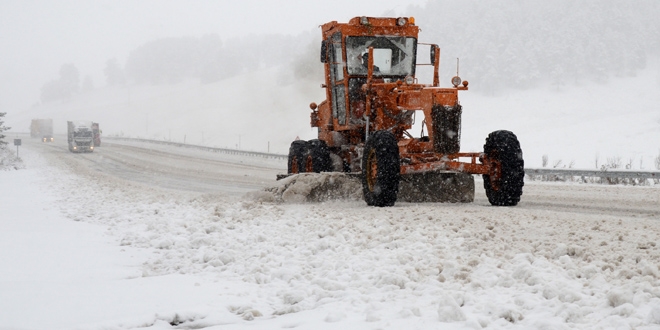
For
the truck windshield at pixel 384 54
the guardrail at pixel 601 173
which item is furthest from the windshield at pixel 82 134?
the truck windshield at pixel 384 54

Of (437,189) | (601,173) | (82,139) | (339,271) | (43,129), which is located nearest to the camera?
(339,271)

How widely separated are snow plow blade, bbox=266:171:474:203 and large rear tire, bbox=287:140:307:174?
184cm

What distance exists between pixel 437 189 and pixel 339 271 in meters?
5.44

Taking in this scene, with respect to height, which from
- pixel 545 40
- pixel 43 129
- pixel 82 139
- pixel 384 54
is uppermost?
pixel 545 40

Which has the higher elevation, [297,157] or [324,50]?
[324,50]

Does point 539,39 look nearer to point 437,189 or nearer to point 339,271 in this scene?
point 437,189

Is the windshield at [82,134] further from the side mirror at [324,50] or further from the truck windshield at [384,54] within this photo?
the truck windshield at [384,54]

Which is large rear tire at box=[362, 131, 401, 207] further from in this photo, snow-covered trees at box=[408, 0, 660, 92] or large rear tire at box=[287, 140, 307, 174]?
snow-covered trees at box=[408, 0, 660, 92]

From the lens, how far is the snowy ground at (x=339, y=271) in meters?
3.97

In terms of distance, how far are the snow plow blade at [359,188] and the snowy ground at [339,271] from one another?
1610 millimetres

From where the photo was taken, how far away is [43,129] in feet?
227

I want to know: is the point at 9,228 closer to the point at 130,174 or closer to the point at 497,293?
the point at 497,293

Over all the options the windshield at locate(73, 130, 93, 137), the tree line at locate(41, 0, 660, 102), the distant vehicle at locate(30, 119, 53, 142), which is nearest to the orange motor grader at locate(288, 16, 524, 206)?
the windshield at locate(73, 130, 93, 137)

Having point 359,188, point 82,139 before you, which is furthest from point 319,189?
point 82,139
